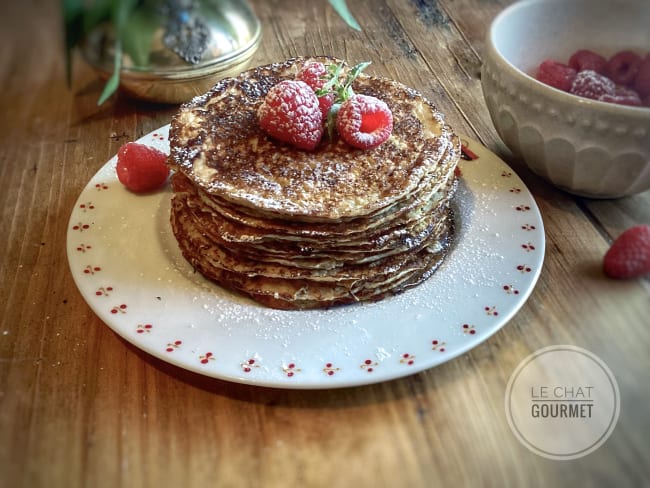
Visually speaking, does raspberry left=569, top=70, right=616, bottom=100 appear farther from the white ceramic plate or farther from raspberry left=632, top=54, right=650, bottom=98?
the white ceramic plate

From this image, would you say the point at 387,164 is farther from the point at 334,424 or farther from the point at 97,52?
the point at 97,52

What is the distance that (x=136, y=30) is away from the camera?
0.57 meters

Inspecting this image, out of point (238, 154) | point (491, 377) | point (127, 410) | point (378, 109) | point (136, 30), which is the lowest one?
point (127, 410)

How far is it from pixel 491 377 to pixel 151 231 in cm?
78

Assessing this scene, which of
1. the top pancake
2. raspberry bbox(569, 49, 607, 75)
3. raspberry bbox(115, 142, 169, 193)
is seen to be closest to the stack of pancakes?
the top pancake

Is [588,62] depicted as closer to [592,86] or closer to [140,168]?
[592,86]

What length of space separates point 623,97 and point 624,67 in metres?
0.22

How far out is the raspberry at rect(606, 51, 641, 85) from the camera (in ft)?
5.16

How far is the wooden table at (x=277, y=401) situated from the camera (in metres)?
0.94

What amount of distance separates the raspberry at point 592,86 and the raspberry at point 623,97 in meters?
0.01

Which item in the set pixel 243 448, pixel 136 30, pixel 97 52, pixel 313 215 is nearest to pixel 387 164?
pixel 313 215

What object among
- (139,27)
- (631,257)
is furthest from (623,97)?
(139,27)

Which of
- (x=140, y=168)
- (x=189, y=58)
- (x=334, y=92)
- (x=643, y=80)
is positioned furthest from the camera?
(x=189, y=58)

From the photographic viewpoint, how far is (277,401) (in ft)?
3.43
